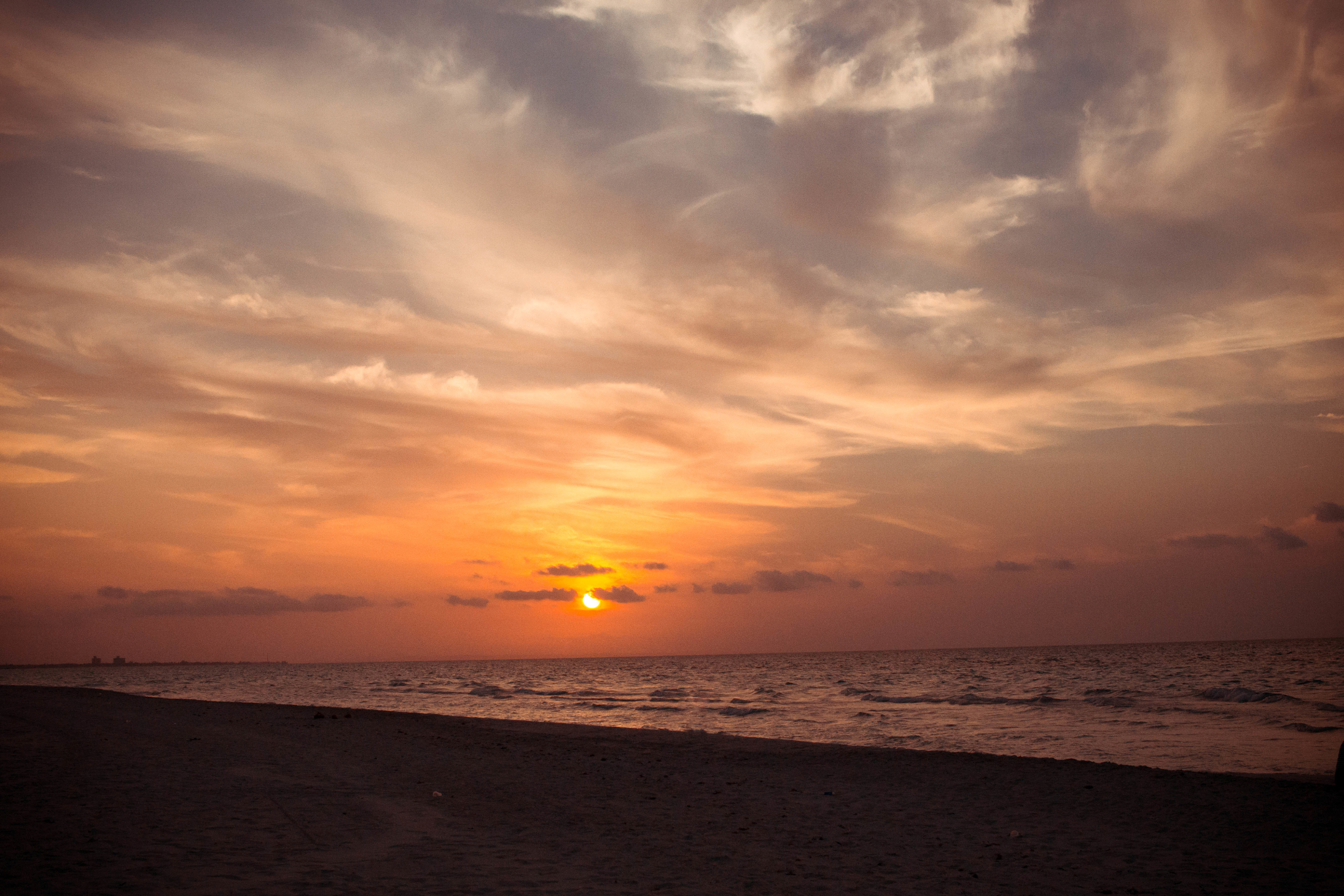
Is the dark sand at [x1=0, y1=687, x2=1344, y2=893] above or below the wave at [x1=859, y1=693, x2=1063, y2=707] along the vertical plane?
above

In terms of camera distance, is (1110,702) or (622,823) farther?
(1110,702)

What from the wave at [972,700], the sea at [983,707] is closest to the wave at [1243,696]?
the sea at [983,707]

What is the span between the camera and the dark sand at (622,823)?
31.2 ft

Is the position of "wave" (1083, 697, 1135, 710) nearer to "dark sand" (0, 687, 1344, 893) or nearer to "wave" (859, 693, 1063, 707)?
"wave" (859, 693, 1063, 707)

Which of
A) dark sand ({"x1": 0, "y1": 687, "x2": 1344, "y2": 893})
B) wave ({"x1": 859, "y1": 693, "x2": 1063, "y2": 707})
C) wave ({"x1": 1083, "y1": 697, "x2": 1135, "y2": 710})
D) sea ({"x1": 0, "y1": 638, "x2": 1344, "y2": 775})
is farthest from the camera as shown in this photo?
wave ({"x1": 859, "y1": 693, "x2": 1063, "y2": 707})

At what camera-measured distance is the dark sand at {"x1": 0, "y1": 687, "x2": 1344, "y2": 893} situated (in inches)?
374

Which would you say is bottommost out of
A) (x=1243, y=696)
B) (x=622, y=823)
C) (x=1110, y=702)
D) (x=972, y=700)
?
(x=972, y=700)

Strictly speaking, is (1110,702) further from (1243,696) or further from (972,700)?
(972,700)

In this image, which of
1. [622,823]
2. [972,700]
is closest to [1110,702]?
[972,700]

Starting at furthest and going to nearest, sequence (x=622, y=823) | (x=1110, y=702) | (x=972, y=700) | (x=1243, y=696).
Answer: (x=972, y=700) < (x=1110, y=702) < (x=1243, y=696) < (x=622, y=823)

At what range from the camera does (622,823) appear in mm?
13133

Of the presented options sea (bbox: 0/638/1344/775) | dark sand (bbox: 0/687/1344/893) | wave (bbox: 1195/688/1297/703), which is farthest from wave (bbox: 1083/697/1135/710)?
dark sand (bbox: 0/687/1344/893)

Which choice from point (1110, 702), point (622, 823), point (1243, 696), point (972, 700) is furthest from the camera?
point (972, 700)

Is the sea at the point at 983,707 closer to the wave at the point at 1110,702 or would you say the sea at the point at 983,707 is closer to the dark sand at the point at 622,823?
the wave at the point at 1110,702
